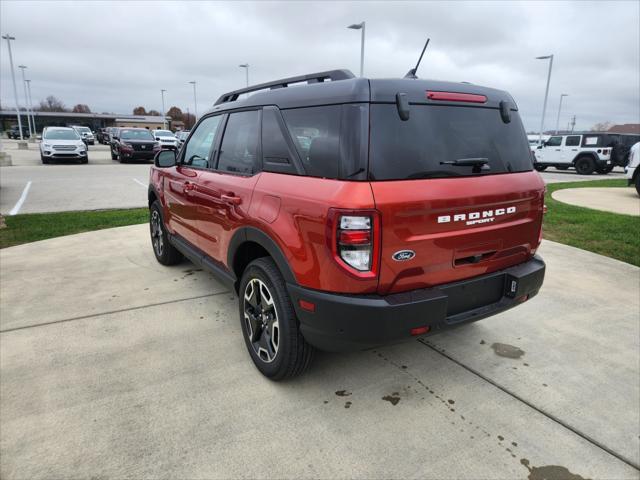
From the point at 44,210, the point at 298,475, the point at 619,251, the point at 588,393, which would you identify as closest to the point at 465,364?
the point at 588,393

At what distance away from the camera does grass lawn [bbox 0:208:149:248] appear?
6.63 meters

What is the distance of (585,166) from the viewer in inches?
860

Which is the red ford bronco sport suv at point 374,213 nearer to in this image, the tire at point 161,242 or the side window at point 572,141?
the tire at point 161,242

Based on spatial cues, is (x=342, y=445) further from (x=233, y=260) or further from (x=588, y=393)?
(x=588, y=393)

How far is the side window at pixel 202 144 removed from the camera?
3748mm

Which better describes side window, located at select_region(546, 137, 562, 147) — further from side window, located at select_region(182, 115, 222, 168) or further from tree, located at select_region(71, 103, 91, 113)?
tree, located at select_region(71, 103, 91, 113)

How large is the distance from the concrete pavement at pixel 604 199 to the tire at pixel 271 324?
9006 millimetres

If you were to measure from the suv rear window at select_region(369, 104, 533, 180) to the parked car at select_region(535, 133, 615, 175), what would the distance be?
70.4 ft

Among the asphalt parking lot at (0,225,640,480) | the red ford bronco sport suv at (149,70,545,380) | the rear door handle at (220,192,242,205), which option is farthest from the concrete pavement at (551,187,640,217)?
the rear door handle at (220,192,242,205)

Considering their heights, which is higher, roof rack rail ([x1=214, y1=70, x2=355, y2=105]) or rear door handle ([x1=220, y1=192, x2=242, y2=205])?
roof rack rail ([x1=214, y1=70, x2=355, y2=105])

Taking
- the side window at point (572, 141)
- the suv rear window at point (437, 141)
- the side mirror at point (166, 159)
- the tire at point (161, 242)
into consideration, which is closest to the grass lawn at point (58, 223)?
the tire at point (161, 242)

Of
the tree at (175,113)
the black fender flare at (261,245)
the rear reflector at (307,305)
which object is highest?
the tree at (175,113)

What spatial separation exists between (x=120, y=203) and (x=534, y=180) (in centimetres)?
949

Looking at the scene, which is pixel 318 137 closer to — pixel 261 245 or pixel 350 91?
pixel 350 91
